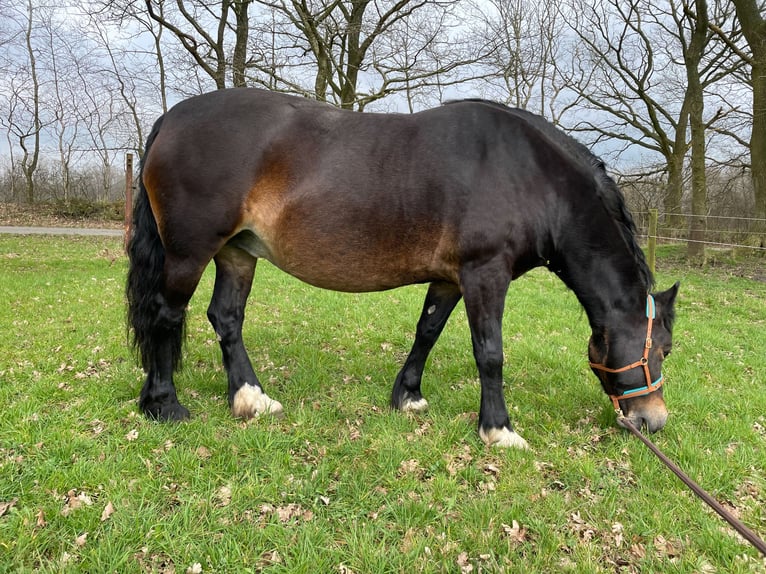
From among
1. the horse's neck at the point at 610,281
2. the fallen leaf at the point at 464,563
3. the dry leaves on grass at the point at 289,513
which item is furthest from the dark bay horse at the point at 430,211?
the dry leaves on grass at the point at 289,513

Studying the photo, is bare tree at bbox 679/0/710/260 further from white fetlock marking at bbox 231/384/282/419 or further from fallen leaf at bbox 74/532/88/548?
fallen leaf at bbox 74/532/88/548

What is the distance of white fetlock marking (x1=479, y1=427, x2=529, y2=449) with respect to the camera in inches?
122

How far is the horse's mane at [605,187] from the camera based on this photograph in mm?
3090

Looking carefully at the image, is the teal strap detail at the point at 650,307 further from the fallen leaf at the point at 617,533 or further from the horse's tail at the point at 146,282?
the horse's tail at the point at 146,282

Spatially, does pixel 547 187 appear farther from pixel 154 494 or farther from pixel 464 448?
pixel 154 494

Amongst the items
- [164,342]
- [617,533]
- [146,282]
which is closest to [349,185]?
[146,282]

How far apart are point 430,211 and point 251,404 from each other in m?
1.93

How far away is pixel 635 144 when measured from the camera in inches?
765

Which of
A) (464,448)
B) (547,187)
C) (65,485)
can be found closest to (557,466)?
(464,448)

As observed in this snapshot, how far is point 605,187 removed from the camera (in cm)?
309

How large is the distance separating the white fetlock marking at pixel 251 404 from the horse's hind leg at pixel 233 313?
12 millimetres

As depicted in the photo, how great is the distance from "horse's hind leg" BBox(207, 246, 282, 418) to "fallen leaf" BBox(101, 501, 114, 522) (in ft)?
4.08

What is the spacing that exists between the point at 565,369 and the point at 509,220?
93.5 inches

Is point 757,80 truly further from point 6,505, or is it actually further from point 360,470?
point 6,505
